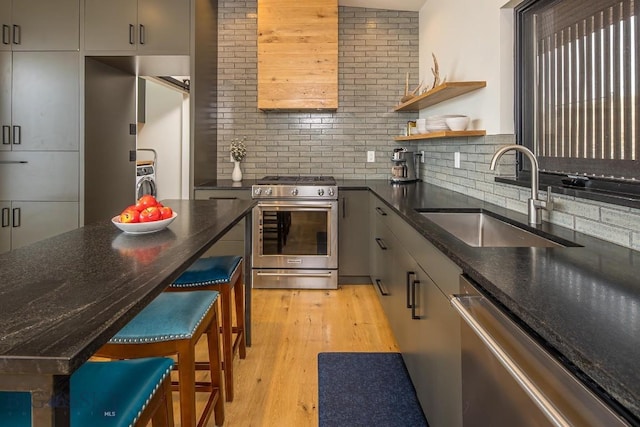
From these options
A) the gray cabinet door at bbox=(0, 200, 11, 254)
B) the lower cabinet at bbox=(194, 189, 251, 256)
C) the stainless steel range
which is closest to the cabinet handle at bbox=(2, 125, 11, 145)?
the gray cabinet door at bbox=(0, 200, 11, 254)

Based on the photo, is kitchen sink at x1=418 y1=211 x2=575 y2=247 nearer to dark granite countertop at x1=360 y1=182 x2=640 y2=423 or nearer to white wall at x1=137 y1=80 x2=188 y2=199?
dark granite countertop at x1=360 y1=182 x2=640 y2=423

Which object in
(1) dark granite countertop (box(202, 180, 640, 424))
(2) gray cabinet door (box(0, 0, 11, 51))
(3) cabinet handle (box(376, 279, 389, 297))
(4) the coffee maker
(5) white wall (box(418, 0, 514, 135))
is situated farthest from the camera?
(4) the coffee maker

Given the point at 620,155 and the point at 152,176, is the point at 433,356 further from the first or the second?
the point at 152,176

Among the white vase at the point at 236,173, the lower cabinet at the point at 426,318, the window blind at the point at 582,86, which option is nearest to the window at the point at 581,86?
the window blind at the point at 582,86

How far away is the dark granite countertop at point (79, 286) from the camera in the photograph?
2.21 feet

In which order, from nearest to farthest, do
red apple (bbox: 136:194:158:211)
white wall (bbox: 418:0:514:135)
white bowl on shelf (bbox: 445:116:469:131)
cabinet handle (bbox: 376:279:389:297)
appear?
red apple (bbox: 136:194:158:211) → white wall (bbox: 418:0:514:135) → white bowl on shelf (bbox: 445:116:469:131) → cabinet handle (bbox: 376:279:389:297)

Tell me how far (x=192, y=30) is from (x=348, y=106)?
1.62m

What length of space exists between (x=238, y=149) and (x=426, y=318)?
9.71 feet

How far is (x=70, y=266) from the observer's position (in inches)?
45.6

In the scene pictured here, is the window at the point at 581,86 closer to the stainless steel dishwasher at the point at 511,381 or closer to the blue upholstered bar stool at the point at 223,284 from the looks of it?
the stainless steel dishwasher at the point at 511,381

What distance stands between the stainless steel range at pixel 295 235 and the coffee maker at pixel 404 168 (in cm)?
63

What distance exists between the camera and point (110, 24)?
3463 mm

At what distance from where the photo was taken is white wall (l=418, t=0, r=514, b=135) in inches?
92.9

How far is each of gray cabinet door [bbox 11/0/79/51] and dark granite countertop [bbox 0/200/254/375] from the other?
2450mm
